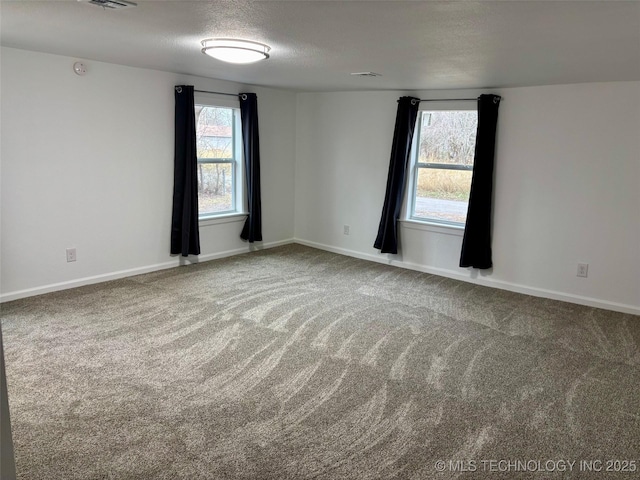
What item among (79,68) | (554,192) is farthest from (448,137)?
(79,68)

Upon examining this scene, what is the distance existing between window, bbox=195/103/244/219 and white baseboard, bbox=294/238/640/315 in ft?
4.85

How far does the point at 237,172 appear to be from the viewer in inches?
240

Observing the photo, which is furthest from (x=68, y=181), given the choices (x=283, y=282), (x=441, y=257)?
(x=441, y=257)

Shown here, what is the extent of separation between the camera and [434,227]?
559cm

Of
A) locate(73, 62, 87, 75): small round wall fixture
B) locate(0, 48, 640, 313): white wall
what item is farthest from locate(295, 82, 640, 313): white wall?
locate(73, 62, 87, 75): small round wall fixture

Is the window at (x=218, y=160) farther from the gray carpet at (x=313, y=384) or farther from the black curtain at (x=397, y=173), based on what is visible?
the black curtain at (x=397, y=173)

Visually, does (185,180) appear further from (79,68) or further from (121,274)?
(79,68)

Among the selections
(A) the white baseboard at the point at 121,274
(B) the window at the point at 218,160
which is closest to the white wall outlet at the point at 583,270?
(A) the white baseboard at the point at 121,274

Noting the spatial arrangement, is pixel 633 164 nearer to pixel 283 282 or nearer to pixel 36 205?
pixel 283 282

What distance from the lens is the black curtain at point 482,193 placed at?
4922mm

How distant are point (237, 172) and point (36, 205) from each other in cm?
239

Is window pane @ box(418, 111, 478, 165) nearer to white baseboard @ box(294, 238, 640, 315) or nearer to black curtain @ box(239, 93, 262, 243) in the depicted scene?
white baseboard @ box(294, 238, 640, 315)

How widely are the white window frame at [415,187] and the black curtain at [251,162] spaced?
1828 millimetres

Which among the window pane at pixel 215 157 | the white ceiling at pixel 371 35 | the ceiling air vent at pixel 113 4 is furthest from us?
the window pane at pixel 215 157
